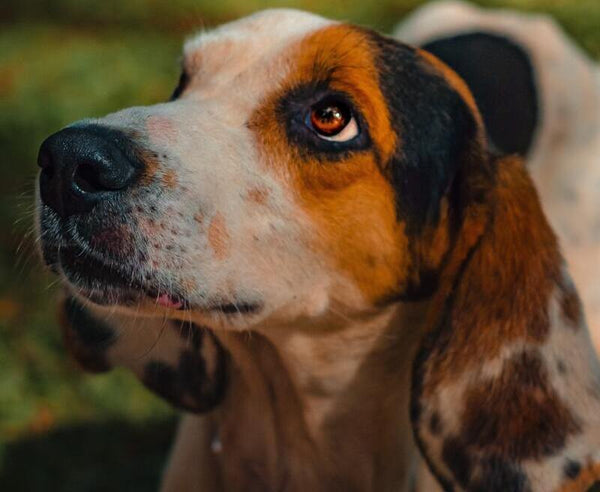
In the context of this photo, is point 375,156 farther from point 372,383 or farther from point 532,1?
point 532,1

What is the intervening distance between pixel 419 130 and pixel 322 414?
34.0 inches

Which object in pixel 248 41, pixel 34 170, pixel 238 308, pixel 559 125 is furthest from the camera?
pixel 34 170

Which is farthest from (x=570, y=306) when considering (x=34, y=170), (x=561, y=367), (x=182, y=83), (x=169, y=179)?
(x=34, y=170)

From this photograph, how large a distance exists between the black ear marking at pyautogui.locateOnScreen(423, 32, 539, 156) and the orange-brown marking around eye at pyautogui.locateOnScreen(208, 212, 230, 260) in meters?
1.46

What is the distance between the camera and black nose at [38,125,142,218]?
224cm

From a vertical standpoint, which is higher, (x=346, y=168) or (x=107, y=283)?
(x=346, y=168)

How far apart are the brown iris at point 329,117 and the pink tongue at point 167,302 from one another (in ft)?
1.85

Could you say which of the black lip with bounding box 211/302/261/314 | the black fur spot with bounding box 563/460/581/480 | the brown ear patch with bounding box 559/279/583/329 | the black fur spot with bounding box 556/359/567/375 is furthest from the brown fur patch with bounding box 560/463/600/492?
the black lip with bounding box 211/302/261/314

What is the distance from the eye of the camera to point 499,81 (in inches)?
160

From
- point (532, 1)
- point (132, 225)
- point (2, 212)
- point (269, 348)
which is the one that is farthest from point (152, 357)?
point (532, 1)

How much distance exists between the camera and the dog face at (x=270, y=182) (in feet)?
7.59

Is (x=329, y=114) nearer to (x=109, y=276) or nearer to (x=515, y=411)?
(x=109, y=276)

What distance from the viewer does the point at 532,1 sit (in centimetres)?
822

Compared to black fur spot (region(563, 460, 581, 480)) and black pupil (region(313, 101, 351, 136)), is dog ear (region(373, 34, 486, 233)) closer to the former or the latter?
black pupil (region(313, 101, 351, 136))
